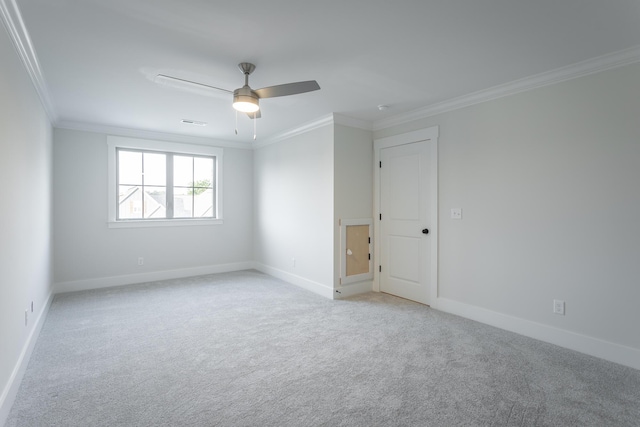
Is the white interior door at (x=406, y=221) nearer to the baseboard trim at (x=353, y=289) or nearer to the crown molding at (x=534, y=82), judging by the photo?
the baseboard trim at (x=353, y=289)

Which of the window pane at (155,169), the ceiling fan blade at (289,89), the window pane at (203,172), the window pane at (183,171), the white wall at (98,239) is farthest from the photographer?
the window pane at (203,172)

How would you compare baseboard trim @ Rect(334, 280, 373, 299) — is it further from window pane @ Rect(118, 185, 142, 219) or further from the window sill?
window pane @ Rect(118, 185, 142, 219)

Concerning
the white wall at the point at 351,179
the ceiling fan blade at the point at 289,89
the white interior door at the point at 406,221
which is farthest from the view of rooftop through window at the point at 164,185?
the ceiling fan blade at the point at 289,89

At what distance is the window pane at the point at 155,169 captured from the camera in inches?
211

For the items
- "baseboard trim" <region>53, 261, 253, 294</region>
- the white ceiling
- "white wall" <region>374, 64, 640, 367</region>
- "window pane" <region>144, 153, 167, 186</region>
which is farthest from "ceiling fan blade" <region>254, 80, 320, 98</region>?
"baseboard trim" <region>53, 261, 253, 294</region>

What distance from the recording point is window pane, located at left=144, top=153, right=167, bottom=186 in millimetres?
5359

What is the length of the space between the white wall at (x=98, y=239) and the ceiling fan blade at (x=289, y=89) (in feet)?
11.7

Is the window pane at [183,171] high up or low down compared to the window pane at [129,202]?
up

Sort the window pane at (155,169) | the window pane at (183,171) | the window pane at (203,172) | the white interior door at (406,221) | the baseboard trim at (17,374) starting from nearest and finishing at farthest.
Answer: the baseboard trim at (17,374) → the white interior door at (406,221) → the window pane at (155,169) → the window pane at (183,171) → the window pane at (203,172)

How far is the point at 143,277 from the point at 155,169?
1.77 metres

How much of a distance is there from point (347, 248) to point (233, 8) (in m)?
3.13

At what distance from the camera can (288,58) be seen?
104 inches

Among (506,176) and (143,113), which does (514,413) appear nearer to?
(506,176)

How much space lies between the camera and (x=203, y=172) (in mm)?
5914
